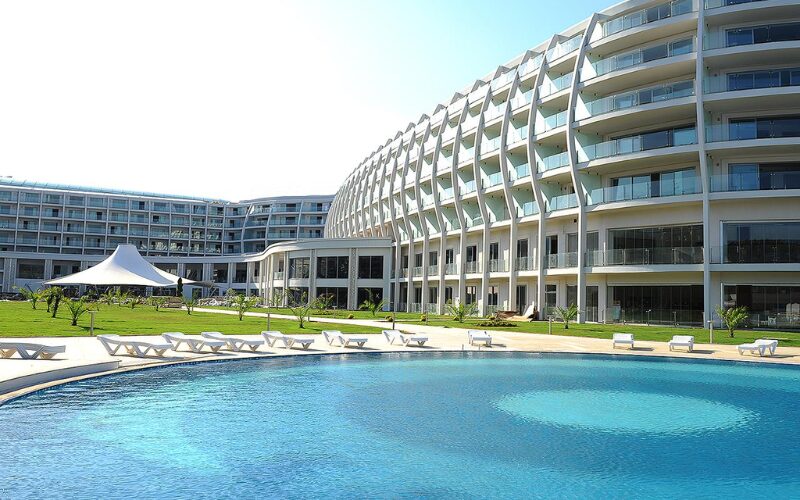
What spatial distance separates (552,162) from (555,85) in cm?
550

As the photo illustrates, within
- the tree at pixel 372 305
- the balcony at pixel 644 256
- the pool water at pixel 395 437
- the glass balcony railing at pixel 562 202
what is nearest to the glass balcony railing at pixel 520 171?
the glass balcony railing at pixel 562 202

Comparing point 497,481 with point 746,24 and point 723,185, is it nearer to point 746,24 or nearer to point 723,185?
point 723,185

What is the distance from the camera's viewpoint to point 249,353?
69.1 feet

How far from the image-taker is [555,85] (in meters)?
42.0

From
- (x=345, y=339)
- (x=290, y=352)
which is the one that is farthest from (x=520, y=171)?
(x=290, y=352)

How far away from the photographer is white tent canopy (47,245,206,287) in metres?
30.8

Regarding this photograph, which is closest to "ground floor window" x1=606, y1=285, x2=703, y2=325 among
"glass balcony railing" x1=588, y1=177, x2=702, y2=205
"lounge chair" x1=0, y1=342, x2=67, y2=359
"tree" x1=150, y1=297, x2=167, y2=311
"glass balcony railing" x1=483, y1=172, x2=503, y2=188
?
"glass balcony railing" x1=588, y1=177, x2=702, y2=205

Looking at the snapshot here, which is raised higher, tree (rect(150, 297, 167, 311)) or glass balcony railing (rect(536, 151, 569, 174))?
glass balcony railing (rect(536, 151, 569, 174))

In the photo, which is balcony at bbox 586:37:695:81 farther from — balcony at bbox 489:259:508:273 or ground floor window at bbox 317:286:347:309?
ground floor window at bbox 317:286:347:309

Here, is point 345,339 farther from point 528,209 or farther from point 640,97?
point 640,97

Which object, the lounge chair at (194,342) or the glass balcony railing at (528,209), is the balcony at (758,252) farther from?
the lounge chair at (194,342)

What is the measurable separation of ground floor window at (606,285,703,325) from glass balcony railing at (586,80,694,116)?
36.8ft

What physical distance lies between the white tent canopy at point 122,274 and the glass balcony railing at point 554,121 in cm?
2620

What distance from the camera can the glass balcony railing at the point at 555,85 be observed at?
4091 cm
